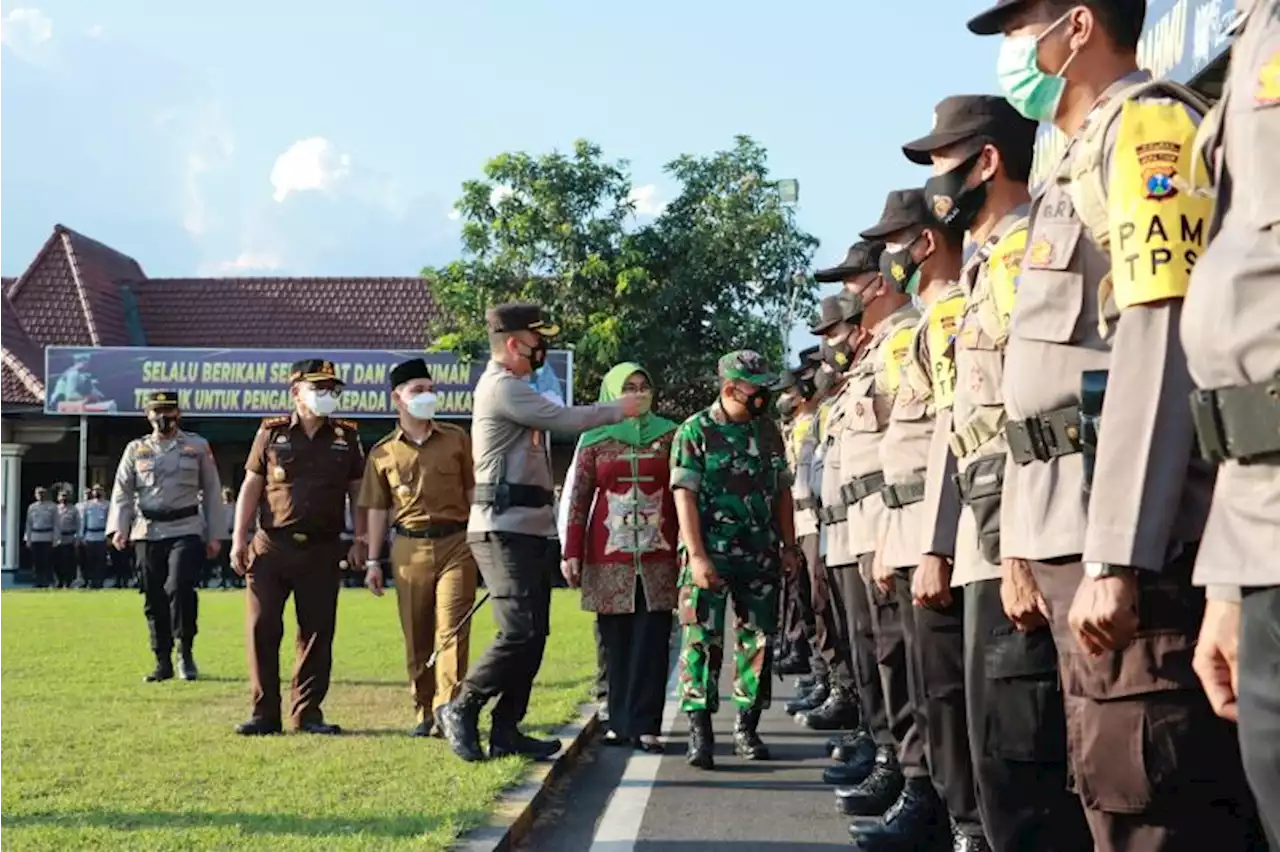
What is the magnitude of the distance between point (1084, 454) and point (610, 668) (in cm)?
618

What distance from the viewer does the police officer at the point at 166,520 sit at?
12.7 metres

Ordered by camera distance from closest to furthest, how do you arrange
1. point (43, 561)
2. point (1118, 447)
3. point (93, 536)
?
point (1118, 447)
point (93, 536)
point (43, 561)

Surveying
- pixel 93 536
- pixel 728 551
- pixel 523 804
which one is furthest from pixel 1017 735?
pixel 93 536

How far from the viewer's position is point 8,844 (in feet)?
18.9

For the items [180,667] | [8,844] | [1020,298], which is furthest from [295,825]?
[180,667]

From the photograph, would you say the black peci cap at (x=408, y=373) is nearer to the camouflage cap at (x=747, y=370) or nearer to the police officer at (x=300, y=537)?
the police officer at (x=300, y=537)

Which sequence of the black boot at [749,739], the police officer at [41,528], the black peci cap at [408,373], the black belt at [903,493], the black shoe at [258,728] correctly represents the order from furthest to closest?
the police officer at [41,528] → the black peci cap at [408,373] → the black shoe at [258,728] → the black boot at [749,739] → the black belt at [903,493]

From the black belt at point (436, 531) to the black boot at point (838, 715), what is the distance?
262 centimetres

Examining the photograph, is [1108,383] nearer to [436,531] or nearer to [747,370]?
[747,370]

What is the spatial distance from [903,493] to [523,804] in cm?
216

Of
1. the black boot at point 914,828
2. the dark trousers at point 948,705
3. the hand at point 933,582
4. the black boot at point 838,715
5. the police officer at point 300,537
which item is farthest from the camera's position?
the black boot at point 838,715

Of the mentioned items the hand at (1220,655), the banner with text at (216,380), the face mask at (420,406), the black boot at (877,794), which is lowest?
the black boot at (877,794)

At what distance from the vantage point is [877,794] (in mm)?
7254

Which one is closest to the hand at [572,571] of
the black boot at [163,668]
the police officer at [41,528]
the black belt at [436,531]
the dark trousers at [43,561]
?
the black belt at [436,531]
